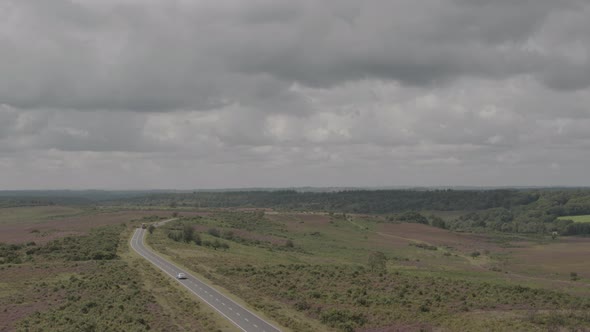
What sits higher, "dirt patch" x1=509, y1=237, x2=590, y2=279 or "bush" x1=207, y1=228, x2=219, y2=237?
"bush" x1=207, y1=228, x2=219, y2=237

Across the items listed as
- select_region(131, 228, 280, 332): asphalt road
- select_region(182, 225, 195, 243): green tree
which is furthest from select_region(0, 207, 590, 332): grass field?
select_region(182, 225, 195, 243): green tree

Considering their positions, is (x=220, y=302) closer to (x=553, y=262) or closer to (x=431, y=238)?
(x=553, y=262)

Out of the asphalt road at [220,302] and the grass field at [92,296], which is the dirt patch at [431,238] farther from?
the grass field at [92,296]

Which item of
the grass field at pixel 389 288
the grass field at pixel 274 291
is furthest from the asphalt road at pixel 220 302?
the grass field at pixel 389 288

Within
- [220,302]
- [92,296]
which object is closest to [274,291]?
[220,302]

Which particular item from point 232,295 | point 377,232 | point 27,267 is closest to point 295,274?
point 232,295

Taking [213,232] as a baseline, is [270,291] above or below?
below

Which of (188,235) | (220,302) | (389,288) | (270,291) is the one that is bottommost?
(270,291)

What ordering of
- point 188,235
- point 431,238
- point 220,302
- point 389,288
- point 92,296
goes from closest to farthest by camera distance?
point 220,302 → point 92,296 → point 389,288 → point 188,235 → point 431,238

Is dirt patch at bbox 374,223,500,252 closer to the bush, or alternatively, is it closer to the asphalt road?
the bush
